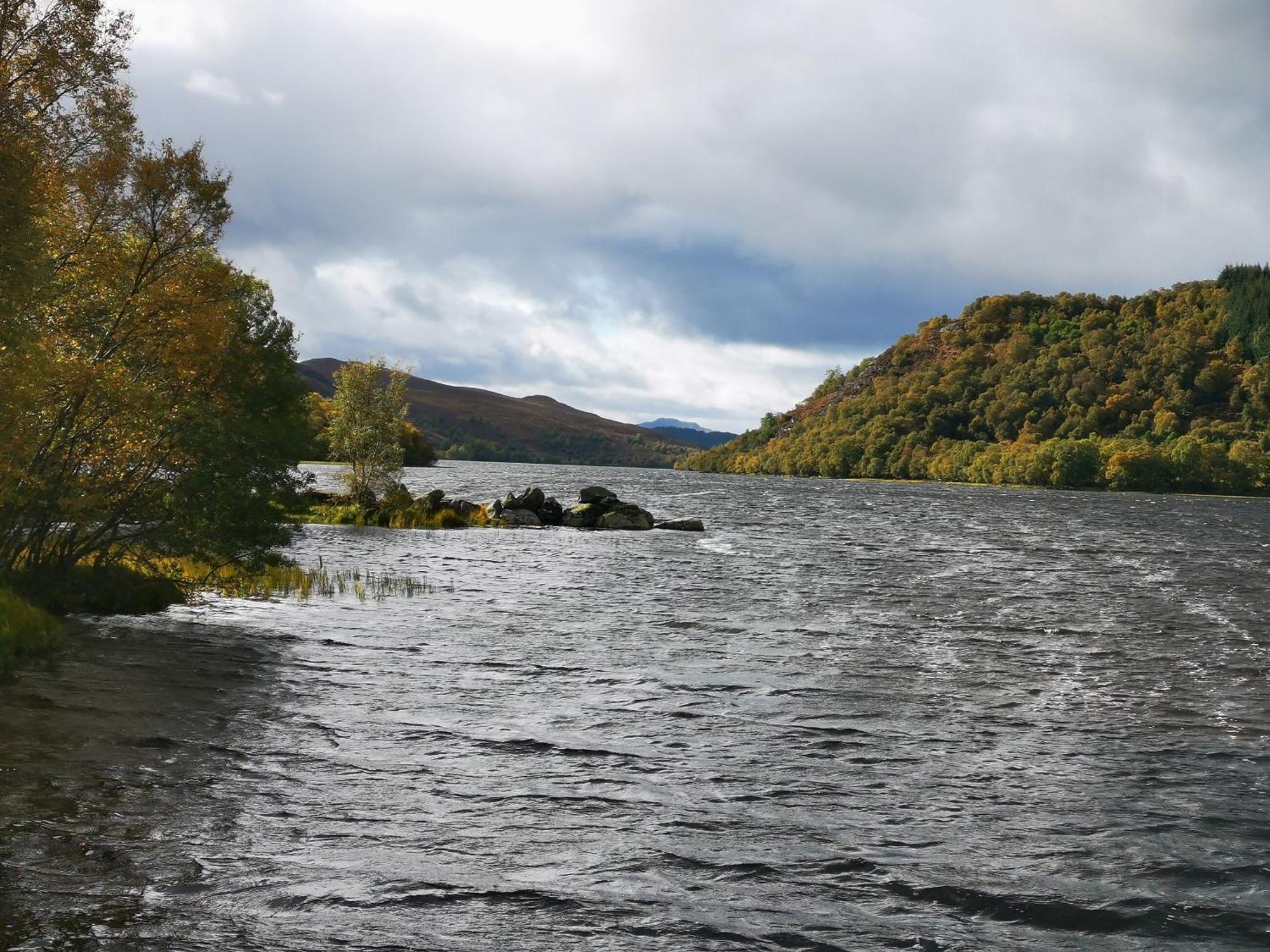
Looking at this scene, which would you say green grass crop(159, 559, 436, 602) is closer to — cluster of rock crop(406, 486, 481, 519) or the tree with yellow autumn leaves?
the tree with yellow autumn leaves

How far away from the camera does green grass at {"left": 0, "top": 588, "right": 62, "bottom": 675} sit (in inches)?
848

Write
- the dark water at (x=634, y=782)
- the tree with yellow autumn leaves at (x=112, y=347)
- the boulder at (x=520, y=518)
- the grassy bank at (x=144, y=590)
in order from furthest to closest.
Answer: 1. the boulder at (x=520, y=518)
2. the grassy bank at (x=144, y=590)
3. the tree with yellow autumn leaves at (x=112, y=347)
4. the dark water at (x=634, y=782)

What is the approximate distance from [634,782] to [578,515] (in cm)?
6984

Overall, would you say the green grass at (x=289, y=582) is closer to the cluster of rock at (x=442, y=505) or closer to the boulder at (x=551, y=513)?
the cluster of rock at (x=442, y=505)

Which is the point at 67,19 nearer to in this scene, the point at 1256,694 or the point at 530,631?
the point at 530,631

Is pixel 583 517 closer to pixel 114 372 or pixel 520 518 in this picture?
pixel 520 518

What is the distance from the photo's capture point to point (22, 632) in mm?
23219

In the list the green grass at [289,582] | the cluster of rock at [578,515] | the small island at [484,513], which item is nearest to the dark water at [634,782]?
the green grass at [289,582]

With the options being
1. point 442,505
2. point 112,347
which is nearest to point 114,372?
point 112,347

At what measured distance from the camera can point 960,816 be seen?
1500cm

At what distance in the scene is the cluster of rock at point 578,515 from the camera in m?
84.4

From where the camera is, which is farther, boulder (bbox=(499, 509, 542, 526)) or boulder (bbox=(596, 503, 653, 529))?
boulder (bbox=(596, 503, 653, 529))

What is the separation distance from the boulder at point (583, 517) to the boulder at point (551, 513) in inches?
15.2

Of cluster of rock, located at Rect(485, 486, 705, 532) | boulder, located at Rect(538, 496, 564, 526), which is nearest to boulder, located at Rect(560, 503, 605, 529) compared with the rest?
cluster of rock, located at Rect(485, 486, 705, 532)
